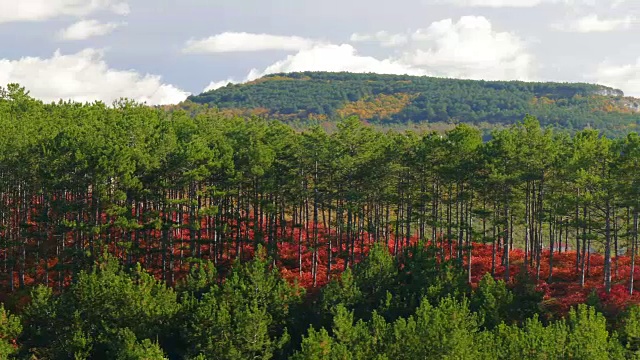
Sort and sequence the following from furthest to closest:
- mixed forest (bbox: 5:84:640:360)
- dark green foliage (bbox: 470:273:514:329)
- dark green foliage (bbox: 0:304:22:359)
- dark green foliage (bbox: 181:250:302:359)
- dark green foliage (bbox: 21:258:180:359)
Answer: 1. dark green foliage (bbox: 470:273:514:329)
2. dark green foliage (bbox: 21:258:180:359)
3. dark green foliage (bbox: 0:304:22:359)
4. dark green foliage (bbox: 181:250:302:359)
5. mixed forest (bbox: 5:84:640:360)

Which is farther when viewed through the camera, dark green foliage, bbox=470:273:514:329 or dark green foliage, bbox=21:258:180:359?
dark green foliage, bbox=470:273:514:329

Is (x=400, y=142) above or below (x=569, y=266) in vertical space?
above

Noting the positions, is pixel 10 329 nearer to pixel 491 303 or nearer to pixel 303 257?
pixel 303 257

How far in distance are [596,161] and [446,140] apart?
1271cm

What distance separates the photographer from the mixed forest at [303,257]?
39.1 metres

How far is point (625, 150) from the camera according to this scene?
49.3 meters

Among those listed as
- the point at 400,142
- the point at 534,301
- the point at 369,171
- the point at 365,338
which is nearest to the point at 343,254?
the point at 369,171

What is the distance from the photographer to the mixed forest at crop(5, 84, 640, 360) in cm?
3906

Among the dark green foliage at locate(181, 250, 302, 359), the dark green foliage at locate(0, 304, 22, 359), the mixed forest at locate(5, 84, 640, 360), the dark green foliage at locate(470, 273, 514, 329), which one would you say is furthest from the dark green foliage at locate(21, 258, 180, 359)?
the dark green foliage at locate(470, 273, 514, 329)

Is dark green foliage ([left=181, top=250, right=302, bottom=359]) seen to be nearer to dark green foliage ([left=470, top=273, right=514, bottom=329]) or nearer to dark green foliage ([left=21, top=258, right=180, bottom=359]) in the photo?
dark green foliage ([left=21, top=258, right=180, bottom=359])

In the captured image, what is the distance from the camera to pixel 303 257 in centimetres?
6269

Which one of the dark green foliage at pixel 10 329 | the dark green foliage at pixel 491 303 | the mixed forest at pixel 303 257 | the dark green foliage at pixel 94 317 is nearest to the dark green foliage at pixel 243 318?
the mixed forest at pixel 303 257

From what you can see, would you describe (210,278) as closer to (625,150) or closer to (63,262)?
(63,262)

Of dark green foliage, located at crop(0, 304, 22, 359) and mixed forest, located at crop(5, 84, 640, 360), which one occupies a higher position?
mixed forest, located at crop(5, 84, 640, 360)
